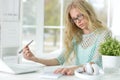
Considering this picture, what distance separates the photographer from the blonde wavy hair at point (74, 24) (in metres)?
2.44

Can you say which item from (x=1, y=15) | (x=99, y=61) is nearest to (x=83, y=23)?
(x=99, y=61)

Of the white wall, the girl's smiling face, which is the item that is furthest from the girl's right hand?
the white wall

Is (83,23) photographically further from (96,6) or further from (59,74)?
(96,6)

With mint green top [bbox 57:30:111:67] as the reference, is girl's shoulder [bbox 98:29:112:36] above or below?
above

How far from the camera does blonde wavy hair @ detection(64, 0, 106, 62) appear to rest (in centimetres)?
244

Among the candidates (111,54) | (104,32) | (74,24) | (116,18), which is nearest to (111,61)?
(111,54)

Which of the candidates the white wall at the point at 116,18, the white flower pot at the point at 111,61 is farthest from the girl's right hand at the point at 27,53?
the white wall at the point at 116,18

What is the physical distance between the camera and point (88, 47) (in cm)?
251

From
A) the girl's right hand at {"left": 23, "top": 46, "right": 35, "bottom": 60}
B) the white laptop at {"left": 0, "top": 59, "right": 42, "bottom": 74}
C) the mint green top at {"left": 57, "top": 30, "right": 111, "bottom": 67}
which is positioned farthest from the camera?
the mint green top at {"left": 57, "top": 30, "right": 111, "bottom": 67}

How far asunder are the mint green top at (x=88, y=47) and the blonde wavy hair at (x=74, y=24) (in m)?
0.05

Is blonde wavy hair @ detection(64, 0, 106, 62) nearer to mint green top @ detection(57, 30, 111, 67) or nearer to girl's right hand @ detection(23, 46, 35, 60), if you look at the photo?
mint green top @ detection(57, 30, 111, 67)

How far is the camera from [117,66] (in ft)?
6.37

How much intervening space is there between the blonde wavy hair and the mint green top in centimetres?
5

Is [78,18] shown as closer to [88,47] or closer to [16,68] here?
[88,47]
